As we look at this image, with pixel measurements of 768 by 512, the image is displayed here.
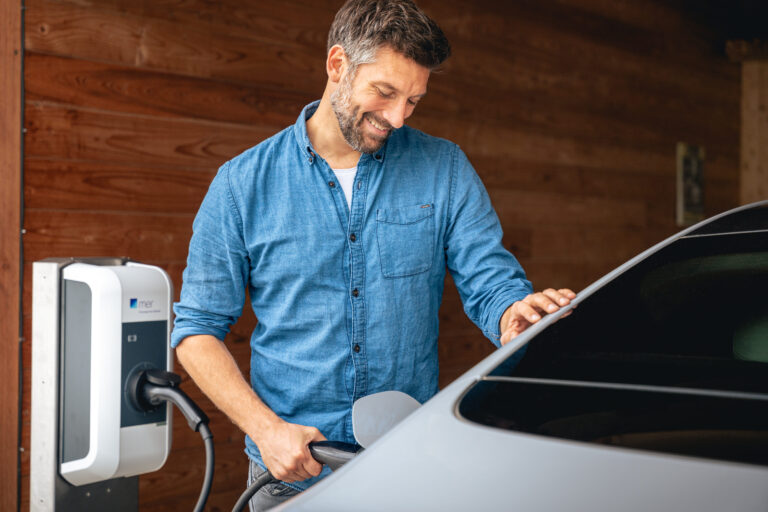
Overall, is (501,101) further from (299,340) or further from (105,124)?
(299,340)

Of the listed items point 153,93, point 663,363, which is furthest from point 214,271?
point 153,93

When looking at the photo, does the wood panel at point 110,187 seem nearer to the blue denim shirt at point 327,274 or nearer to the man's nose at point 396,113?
the blue denim shirt at point 327,274

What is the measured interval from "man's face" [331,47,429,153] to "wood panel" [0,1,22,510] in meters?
1.35

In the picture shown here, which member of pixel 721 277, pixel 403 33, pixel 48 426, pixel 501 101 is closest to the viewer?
pixel 721 277

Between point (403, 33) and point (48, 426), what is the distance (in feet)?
3.72

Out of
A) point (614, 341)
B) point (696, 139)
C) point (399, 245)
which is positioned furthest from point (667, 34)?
point (614, 341)

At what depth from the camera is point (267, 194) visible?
1528mm

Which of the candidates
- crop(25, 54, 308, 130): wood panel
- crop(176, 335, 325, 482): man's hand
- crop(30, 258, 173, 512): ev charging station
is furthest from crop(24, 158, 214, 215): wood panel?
crop(176, 335, 325, 482): man's hand

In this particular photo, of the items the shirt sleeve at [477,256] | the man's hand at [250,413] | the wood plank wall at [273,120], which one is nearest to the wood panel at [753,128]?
the wood plank wall at [273,120]

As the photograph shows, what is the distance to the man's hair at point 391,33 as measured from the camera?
4.67 feet

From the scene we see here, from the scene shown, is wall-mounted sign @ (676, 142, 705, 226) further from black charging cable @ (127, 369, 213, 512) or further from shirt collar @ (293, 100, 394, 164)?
black charging cable @ (127, 369, 213, 512)

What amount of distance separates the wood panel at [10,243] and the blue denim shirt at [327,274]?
3.82 feet

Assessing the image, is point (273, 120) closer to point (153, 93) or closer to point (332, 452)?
point (153, 93)

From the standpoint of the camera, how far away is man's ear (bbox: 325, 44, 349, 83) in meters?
1.51
